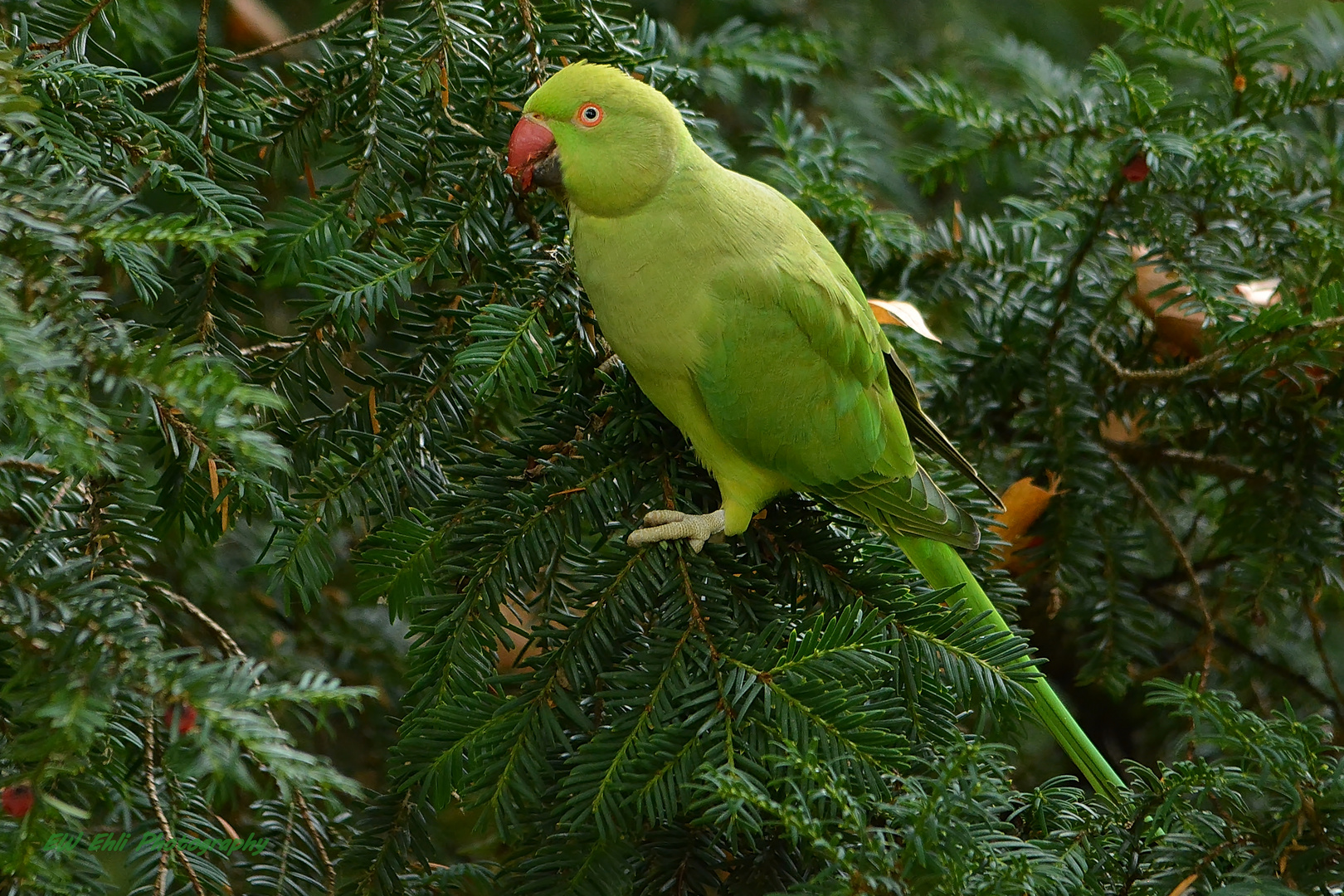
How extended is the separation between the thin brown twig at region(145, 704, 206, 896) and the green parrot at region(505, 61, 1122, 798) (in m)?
0.82

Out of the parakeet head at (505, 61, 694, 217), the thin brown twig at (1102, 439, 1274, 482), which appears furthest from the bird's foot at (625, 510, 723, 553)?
the thin brown twig at (1102, 439, 1274, 482)

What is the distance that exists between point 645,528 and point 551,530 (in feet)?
0.52

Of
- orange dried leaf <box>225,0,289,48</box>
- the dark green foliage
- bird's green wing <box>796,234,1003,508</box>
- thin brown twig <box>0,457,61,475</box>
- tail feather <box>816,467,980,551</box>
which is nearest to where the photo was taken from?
the dark green foliage

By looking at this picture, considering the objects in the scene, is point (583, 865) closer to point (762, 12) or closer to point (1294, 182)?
point (1294, 182)

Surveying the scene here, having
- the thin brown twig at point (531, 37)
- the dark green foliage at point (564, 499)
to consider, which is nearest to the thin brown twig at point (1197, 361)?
the dark green foliage at point (564, 499)

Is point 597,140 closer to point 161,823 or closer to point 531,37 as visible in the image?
point 531,37

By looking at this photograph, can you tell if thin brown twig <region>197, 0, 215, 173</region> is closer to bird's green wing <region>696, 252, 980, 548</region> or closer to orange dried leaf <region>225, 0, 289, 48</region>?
bird's green wing <region>696, 252, 980, 548</region>

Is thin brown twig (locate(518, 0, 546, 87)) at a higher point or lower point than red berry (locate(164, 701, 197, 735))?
higher

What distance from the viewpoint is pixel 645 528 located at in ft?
5.49

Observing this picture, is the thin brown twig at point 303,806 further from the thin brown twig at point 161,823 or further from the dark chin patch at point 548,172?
the dark chin patch at point 548,172

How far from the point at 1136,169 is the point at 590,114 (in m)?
1.28

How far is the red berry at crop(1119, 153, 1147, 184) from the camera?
7.45 feet

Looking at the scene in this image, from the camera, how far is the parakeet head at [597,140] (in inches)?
71.4

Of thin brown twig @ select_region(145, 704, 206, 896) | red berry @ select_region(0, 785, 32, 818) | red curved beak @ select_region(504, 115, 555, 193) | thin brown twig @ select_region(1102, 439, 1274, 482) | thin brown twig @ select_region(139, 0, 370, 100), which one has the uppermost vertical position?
thin brown twig @ select_region(139, 0, 370, 100)
